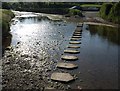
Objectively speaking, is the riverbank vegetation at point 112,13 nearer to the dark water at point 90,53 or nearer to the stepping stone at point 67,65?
the dark water at point 90,53

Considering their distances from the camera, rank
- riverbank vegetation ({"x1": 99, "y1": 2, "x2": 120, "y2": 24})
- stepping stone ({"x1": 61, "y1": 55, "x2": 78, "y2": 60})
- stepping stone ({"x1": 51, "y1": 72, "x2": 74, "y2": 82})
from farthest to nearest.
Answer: riverbank vegetation ({"x1": 99, "y1": 2, "x2": 120, "y2": 24}) → stepping stone ({"x1": 61, "y1": 55, "x2": 78, "y2": 60}) → stepping stone ({"x1": 51, "y1": 72, "x2": 74, "y2": 82})

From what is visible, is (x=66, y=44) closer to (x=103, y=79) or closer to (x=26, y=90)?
(x=103, y=79)

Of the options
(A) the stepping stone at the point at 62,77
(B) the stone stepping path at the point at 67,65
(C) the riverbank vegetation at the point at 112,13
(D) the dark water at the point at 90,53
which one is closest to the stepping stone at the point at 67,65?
(B) the stone stepping path at the point at 67,65

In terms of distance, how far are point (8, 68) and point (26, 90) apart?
9.79 ft

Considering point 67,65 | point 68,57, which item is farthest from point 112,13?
point 67,65

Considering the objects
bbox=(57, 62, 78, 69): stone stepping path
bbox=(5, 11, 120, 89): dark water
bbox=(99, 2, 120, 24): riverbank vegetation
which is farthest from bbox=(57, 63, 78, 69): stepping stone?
bbox=(99, 2, 120, 24): riverbank vegetation

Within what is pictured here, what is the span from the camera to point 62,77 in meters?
10.6

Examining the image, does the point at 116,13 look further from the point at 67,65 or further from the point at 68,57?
the point at 67,65

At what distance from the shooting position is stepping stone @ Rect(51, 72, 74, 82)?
1034 cm

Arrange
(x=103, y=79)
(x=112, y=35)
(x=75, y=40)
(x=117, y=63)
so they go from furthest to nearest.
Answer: (x=112, y=35), (x=75, y=40), (x=117, y=63), (x=103, y=79)

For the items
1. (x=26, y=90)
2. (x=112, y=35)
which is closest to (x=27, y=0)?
(x=112, y=35)

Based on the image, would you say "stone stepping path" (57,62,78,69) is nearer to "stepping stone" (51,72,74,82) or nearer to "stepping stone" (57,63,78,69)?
"stepping stone" (57,63,78,69)

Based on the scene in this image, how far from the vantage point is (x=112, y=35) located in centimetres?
2166

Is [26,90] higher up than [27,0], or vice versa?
[27,0]
